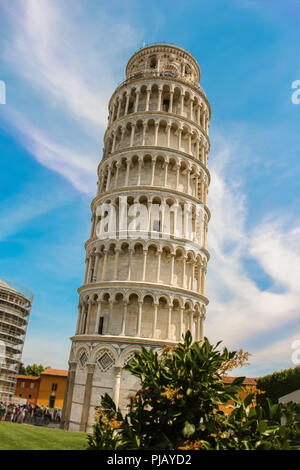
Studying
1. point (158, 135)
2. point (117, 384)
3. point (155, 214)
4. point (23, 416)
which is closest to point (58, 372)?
point (23, 416)

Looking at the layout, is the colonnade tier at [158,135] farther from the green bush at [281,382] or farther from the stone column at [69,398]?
the green bush at [281,382]

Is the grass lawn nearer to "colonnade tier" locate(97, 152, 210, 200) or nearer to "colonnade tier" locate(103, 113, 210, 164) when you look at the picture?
"colonnade tier" locate(97, 152, 210, 200)

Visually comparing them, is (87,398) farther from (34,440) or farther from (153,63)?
(153,63)

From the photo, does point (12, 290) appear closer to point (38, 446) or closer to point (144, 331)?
point (144, 331)

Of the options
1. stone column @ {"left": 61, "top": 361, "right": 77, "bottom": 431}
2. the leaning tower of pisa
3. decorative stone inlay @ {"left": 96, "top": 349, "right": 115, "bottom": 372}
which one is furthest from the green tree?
stone column @ {"left": 61, "top": 361, "right": 77, "bottom": 431}

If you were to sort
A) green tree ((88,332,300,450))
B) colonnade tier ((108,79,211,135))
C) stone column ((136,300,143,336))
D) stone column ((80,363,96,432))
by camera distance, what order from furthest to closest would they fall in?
colonnade tier ((108,79,211,135)), stone column ((136,300,143,336)), stone column ((80,363,96,432)), green tree ((88,332,300,450))

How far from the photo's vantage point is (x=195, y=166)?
32.2 meters

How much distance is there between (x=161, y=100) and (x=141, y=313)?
20.8 metres

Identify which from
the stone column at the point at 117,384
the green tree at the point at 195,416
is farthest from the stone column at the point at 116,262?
the green tree at the point at 195,416

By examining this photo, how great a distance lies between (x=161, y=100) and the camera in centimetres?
3350

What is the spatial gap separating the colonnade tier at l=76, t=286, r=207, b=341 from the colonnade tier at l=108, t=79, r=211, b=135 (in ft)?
57.2

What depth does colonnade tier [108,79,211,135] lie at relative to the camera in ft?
109

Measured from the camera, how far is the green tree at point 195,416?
774 cm
